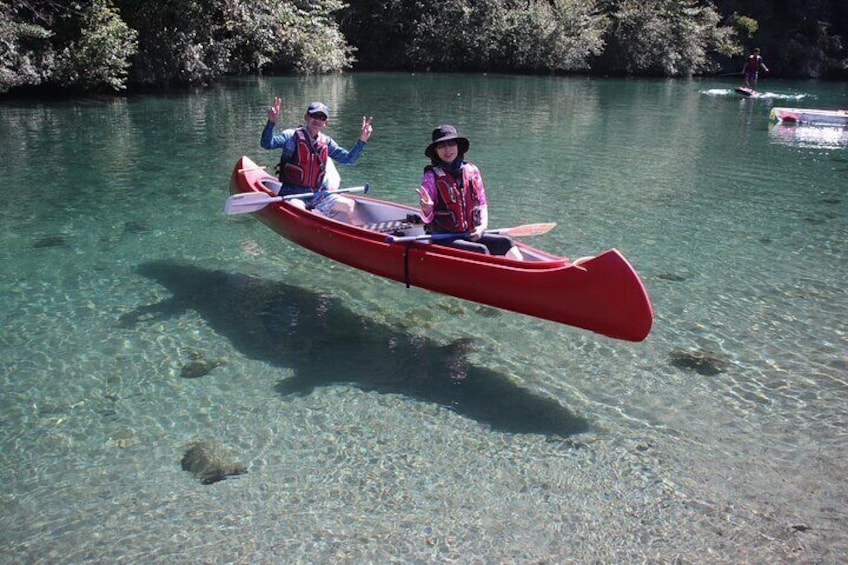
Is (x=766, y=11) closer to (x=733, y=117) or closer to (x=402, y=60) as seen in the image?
(x=402, y=60)

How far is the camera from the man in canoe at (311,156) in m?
8.11

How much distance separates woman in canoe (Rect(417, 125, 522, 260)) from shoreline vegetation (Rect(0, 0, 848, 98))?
810 inches

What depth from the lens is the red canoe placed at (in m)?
5.58

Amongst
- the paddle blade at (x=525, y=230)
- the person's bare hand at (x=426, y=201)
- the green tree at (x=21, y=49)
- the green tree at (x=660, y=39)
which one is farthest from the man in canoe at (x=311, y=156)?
the green tree at (x=660, y=39)

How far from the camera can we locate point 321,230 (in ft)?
25.5

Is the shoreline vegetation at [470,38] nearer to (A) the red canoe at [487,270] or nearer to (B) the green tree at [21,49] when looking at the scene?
(B) the green tree at [21,49]

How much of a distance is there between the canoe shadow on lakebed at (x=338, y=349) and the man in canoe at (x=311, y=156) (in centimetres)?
114

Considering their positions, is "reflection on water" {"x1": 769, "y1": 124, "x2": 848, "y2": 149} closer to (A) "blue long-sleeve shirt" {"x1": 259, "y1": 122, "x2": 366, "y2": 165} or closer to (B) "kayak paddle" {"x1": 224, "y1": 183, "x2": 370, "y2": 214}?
(A) "blue long-sleeve shirt" {"x1": 259, "y1": 122, "x2": 366, "y2": 165}

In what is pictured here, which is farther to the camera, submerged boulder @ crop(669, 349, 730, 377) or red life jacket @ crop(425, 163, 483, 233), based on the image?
red life jacket @ crop(425, 163, 483, 233)

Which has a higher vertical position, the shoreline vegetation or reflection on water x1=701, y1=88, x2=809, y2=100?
the shoreline vegetation

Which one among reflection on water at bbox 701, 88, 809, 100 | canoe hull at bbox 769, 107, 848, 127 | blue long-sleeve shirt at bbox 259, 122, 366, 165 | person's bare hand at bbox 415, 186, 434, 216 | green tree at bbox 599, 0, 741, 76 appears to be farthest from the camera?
green tree at bbox 599, 0, 741, 76

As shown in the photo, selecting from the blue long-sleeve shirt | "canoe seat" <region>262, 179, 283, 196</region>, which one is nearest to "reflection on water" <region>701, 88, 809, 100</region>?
"canoe seat" <region>262, 179, 283, 196</region>

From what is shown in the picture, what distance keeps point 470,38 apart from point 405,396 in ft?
128

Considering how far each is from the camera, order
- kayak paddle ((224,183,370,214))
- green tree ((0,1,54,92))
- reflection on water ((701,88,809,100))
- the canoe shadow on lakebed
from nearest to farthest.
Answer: the canoe shadow on lakebed, kayak paddle ((224,183,370,214)), green tree ((0,1,54,92)), reflection on water ((701,88,809,100))
